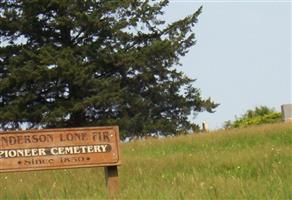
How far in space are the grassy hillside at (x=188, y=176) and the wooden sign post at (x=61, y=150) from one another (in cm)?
36

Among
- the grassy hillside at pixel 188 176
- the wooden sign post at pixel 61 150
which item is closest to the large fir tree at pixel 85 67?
the grassy hillside at pixel 188 176

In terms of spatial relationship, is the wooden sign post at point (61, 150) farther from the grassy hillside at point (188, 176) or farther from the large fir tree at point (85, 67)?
the large fir tree at point (85, 67)

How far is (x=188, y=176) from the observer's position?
30.1 feet

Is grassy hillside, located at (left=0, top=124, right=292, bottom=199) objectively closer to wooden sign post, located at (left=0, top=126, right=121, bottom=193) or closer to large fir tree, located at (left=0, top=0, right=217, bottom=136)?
wooden sign post, located at (left=0, top=126, right=121, bottom=193)

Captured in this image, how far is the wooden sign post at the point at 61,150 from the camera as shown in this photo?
27.5ft

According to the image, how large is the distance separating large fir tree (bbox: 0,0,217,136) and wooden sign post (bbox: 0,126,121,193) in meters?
19.4

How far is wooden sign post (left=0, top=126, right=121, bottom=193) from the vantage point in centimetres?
838

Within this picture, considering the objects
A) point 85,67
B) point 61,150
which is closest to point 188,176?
point 61,150

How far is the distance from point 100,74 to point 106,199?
23.0 metres

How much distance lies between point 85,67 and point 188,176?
65.8 feet

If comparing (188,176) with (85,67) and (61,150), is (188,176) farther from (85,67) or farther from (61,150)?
(85,67)

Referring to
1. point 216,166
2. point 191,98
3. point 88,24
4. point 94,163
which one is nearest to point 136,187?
point 94,163

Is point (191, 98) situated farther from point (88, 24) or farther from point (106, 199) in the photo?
point (106, 199)

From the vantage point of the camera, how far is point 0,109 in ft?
97.9
